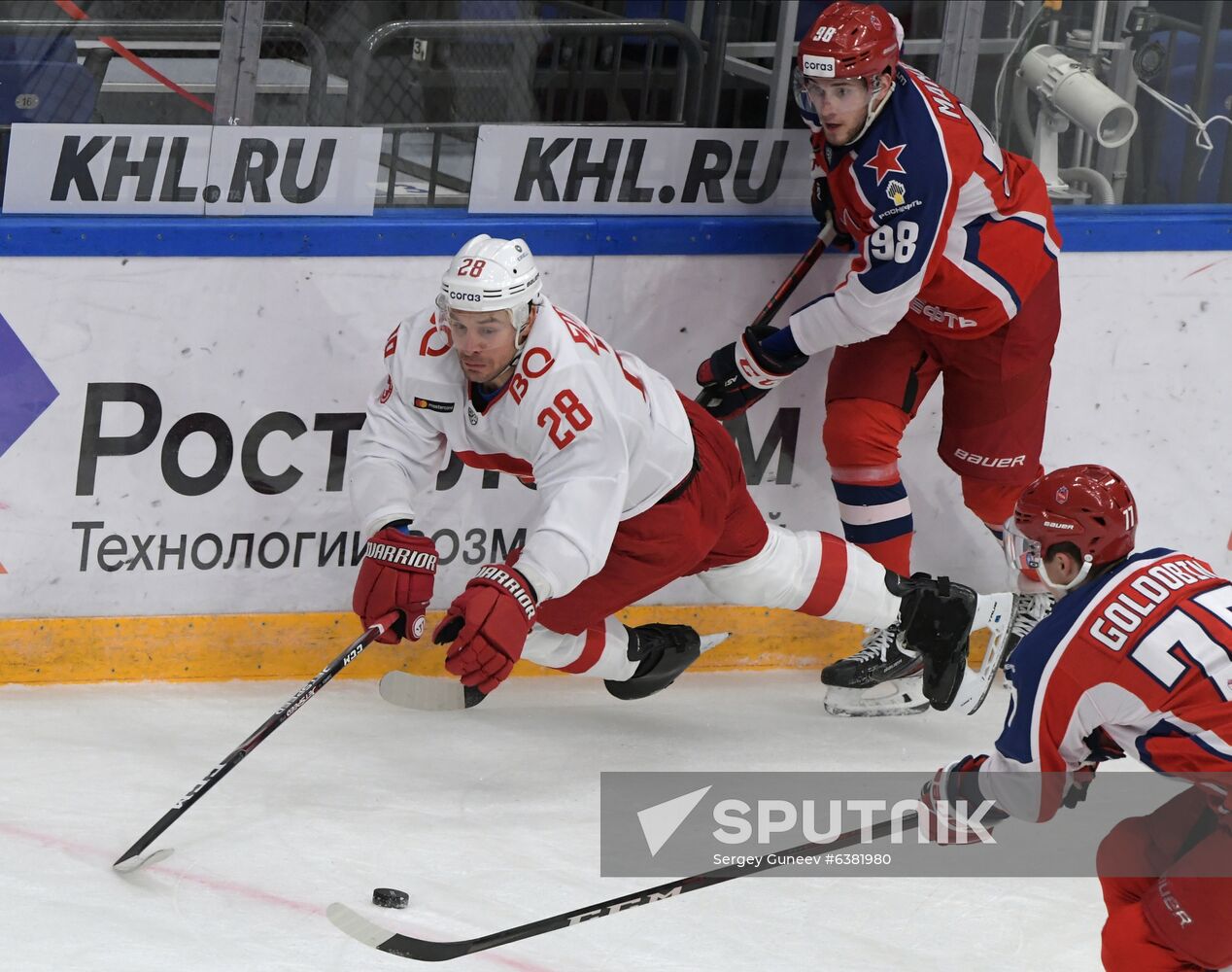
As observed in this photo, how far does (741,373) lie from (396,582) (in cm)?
95

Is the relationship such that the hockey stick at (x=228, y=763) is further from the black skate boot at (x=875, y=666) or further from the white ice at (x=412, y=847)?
the black skate boot at (x=875, y=666)

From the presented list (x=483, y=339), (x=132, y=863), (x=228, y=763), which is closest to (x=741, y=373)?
(x=483, y=339)

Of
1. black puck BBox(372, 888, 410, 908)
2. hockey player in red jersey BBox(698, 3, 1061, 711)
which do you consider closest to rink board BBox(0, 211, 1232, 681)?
hockey player in red jersey BBox(698, 3, 1061, 711)

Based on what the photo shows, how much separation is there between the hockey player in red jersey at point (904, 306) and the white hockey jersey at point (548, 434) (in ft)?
1.60

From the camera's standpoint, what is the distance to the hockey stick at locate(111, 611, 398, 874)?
2857 mm

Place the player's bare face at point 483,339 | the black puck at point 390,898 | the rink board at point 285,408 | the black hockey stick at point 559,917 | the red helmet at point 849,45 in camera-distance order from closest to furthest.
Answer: the black hockey stick at point 559,917 → the black puck at point 390,898 → the player's bare face at point 483,339 → the red helmet at point 849,45 → the rink board at point 285,408

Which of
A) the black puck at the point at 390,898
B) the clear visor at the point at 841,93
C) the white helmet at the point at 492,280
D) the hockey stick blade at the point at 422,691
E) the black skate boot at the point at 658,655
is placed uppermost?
the clear visor at the point at 841,93

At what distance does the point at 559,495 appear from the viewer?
9.88ft

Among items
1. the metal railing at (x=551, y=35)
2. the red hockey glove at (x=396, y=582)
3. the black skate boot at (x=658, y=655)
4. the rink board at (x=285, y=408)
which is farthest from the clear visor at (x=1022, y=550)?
the metal railing at (x=551, y=35)

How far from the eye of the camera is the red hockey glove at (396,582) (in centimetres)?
312

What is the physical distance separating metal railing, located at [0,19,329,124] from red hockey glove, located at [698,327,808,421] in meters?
0.95

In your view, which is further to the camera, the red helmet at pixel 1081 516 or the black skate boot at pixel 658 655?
the black skate boot at pixel 658 655

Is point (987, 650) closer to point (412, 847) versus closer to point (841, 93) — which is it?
point (841, 93)

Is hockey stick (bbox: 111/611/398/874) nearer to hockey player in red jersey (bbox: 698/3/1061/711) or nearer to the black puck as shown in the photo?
the black puck
